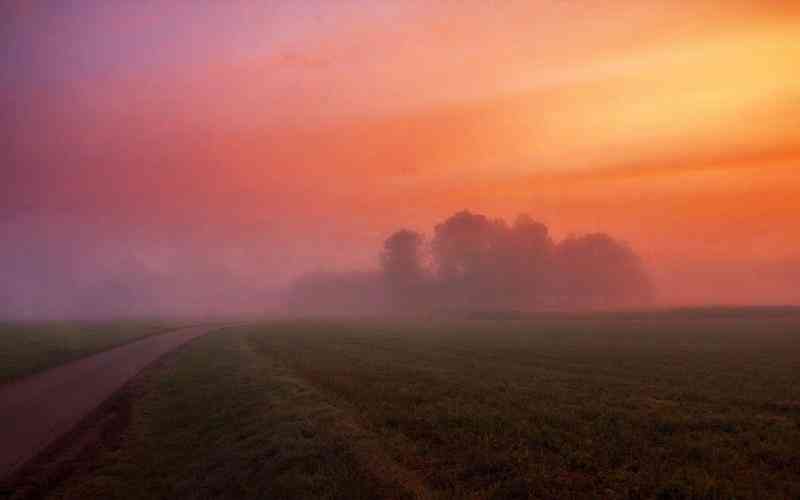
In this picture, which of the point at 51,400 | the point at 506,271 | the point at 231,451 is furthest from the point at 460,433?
the point at 506,271

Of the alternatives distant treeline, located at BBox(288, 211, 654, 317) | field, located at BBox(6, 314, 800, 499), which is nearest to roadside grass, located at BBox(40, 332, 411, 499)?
field, located at BBox(6, 314, 800, 499)

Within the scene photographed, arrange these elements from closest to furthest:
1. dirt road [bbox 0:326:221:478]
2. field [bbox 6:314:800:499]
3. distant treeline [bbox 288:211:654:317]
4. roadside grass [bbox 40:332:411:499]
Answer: field [bbox 6:314:800:499]
roadside grass [bbox 40:332:411:499]
dirt road [bbox 0:326:221:478]
distant treeline [bbox 288:211:654:317]

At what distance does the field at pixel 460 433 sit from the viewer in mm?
10312

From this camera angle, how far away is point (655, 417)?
1434 centimetres

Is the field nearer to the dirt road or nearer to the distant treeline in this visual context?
the dirt road

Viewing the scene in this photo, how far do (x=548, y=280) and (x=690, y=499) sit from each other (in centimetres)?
10583

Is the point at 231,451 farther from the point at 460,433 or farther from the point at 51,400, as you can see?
the point at 51,400

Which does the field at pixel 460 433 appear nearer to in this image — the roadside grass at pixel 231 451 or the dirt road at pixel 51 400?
the roadside grass at pixel 231 451

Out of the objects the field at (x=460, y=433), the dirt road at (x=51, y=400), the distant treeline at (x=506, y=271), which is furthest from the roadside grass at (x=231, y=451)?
the distant treeline at (x=506, y=271)

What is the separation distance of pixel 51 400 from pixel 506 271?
95.1m

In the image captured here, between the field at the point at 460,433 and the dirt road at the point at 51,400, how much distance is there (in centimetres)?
137

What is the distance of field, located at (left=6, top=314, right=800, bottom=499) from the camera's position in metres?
10.3

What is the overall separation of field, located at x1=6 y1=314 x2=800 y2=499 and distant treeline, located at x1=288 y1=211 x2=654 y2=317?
8002 centimetres

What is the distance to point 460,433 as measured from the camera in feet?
45.0
